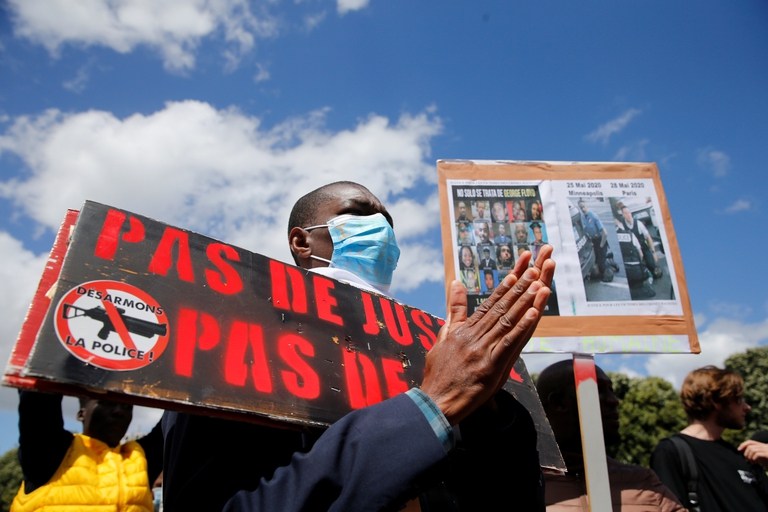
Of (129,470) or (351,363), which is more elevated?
(351,363)

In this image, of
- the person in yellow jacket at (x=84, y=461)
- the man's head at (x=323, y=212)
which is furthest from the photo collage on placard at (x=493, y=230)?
the person in yellow jacket at (x=84, y=461)

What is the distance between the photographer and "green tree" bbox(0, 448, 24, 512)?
4012 centimetres

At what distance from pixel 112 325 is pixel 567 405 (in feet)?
10.9

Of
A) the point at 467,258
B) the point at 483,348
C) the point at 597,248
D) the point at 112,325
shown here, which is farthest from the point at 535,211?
the point at 112,325

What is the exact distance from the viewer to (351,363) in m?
1.65

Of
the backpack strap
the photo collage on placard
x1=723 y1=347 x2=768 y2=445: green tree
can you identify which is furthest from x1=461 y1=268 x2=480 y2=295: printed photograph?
x1=723 y1=347 x2=768 y2=445: green tree

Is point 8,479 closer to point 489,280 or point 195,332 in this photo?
point 489,280

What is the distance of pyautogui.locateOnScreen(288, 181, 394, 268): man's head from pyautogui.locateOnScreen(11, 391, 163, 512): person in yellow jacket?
129 cm

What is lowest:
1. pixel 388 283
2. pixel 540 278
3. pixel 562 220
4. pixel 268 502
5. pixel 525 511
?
pixel 525 511

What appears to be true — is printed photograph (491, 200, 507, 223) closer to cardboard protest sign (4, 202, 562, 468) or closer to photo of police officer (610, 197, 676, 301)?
photo of police officer (610, 197, 676, 301)

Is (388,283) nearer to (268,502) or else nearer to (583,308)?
(268,502)

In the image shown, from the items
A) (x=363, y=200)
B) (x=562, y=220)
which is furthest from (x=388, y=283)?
(x=562, y=220)

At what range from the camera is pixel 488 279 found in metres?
3.52

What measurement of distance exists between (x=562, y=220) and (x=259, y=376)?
9.45ft
